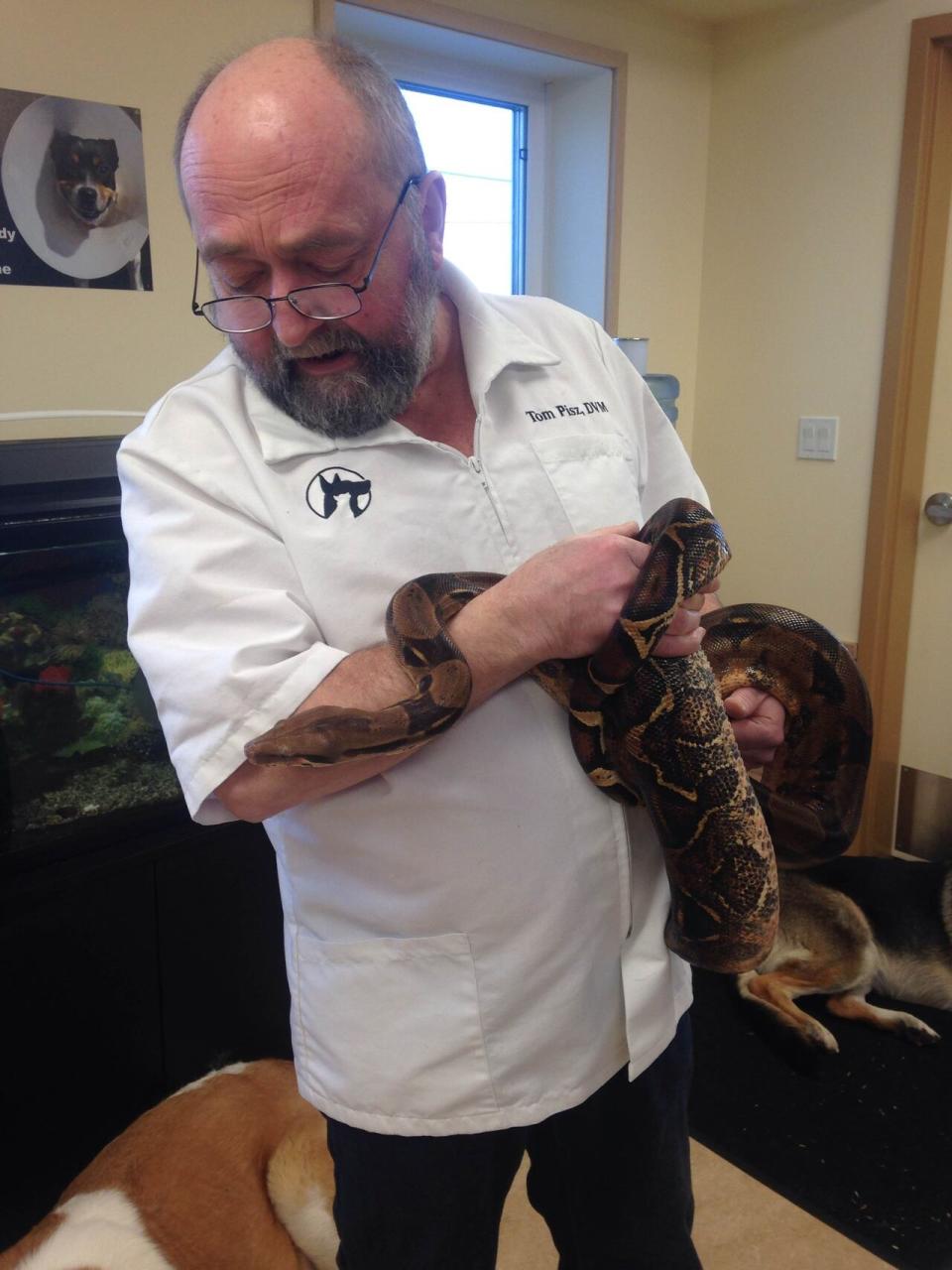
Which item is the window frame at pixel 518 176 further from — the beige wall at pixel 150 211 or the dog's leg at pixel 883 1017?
the dog's leg at pixel 883 1017

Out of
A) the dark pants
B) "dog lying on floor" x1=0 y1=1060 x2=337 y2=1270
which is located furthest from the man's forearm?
"dog lying on floor" x1=0 y1=1060 x2=337 y2=1270

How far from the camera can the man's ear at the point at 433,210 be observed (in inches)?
53.2

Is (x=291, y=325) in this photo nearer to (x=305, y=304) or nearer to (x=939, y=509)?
(x=305, y=304)

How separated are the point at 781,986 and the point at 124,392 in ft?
8.33

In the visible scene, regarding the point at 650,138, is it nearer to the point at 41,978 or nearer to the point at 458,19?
A: the point at 458,19

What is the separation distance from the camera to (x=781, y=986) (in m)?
2.99

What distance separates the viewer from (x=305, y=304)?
1232 mm

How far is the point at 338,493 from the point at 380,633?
0.62ft

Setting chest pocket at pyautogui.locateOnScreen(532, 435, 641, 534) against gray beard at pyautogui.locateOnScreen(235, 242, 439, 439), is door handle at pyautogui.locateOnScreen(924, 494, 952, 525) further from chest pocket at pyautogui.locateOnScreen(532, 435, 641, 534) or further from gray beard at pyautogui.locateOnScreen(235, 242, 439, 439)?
gray beard at pyautogui.locateOnScreen(235, 242, 439, 439)

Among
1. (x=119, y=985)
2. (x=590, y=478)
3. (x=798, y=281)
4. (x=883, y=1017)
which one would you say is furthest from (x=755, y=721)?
(x=798, y=281)

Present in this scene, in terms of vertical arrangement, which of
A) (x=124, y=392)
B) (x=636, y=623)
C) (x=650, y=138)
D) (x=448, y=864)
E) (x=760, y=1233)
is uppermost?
(x=650, y=138)

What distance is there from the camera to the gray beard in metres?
1.26

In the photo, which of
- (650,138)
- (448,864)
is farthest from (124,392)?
(650,138)

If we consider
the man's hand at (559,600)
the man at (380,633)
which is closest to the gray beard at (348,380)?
the man at (380,633)
